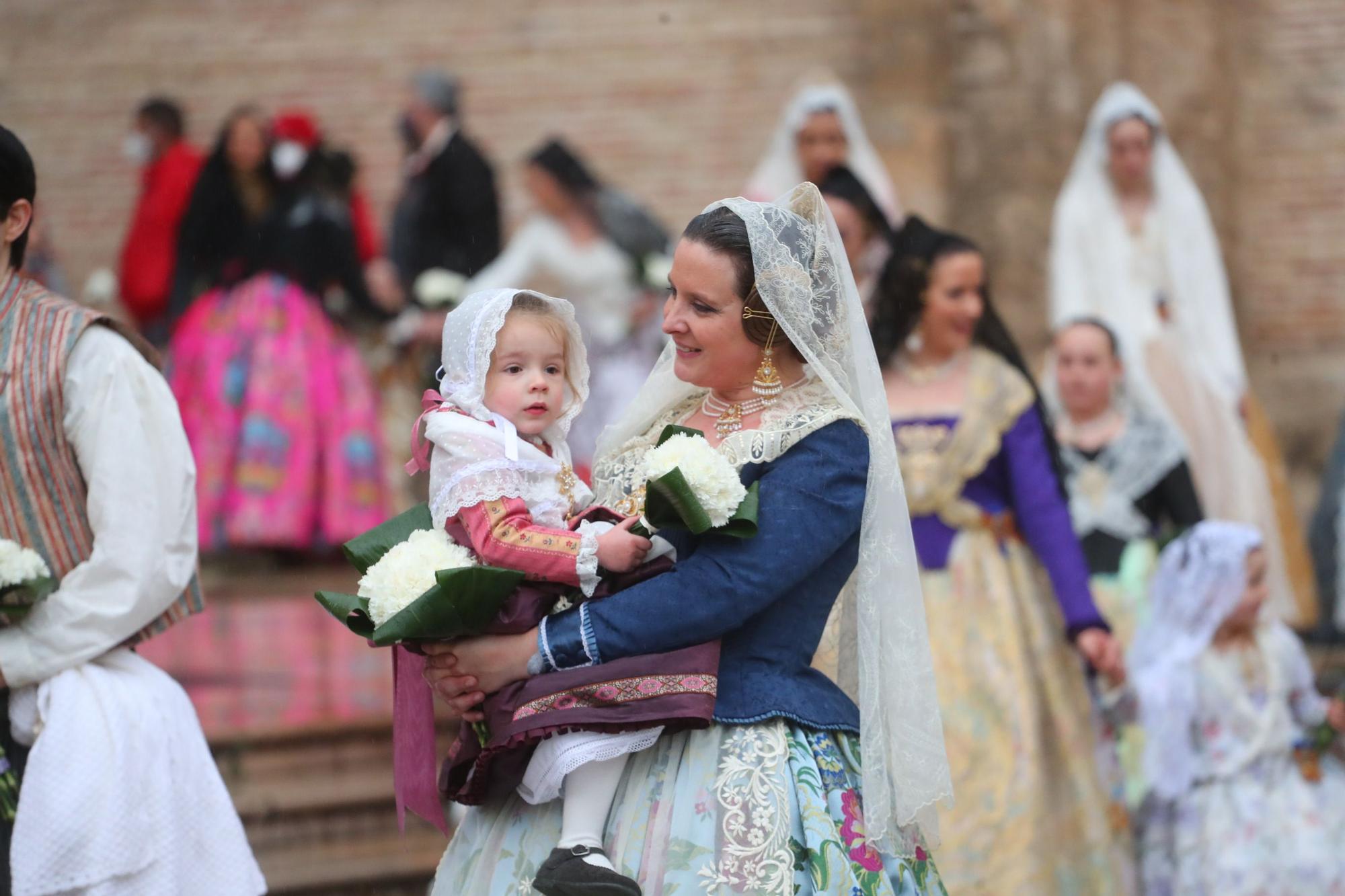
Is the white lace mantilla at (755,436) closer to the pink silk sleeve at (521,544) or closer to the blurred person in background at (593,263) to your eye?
the pink silk sleeve at (521,544)

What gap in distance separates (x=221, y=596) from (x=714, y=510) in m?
6.45

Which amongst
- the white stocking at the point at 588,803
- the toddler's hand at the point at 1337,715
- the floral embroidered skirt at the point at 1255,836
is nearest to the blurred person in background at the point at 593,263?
the floral embroidered skirt at the point at 1255,836

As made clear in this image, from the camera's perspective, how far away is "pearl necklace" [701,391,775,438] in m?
3.35

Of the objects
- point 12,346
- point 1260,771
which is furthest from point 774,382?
point 1260,771

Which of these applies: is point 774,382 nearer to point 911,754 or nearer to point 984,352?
point 911,754

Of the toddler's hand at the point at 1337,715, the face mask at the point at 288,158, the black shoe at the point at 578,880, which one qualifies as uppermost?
the face mask at the point at 288,158

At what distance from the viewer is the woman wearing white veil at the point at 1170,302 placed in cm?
903

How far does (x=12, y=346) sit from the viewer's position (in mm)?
3674

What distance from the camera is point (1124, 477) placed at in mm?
6887

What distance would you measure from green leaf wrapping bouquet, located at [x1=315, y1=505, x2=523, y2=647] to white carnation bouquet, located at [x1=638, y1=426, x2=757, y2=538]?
278 millimetres

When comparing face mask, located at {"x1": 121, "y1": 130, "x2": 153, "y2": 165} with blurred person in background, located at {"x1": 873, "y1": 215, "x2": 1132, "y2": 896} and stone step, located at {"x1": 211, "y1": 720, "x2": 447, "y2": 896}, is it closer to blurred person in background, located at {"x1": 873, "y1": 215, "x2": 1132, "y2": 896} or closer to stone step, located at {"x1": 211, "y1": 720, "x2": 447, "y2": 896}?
stone step, located at {"x1": 211, "y1": 720, "x2": 447, "y2": 896}

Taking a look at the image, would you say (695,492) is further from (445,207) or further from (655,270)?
(445,207)

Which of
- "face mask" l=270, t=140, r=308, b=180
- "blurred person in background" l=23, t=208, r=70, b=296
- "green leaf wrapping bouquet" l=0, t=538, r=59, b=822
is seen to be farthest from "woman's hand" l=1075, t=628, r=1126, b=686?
"blurred person in background" l=23, t=208, r=70, b=296

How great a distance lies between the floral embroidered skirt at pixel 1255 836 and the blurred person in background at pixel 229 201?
18.7 ft
